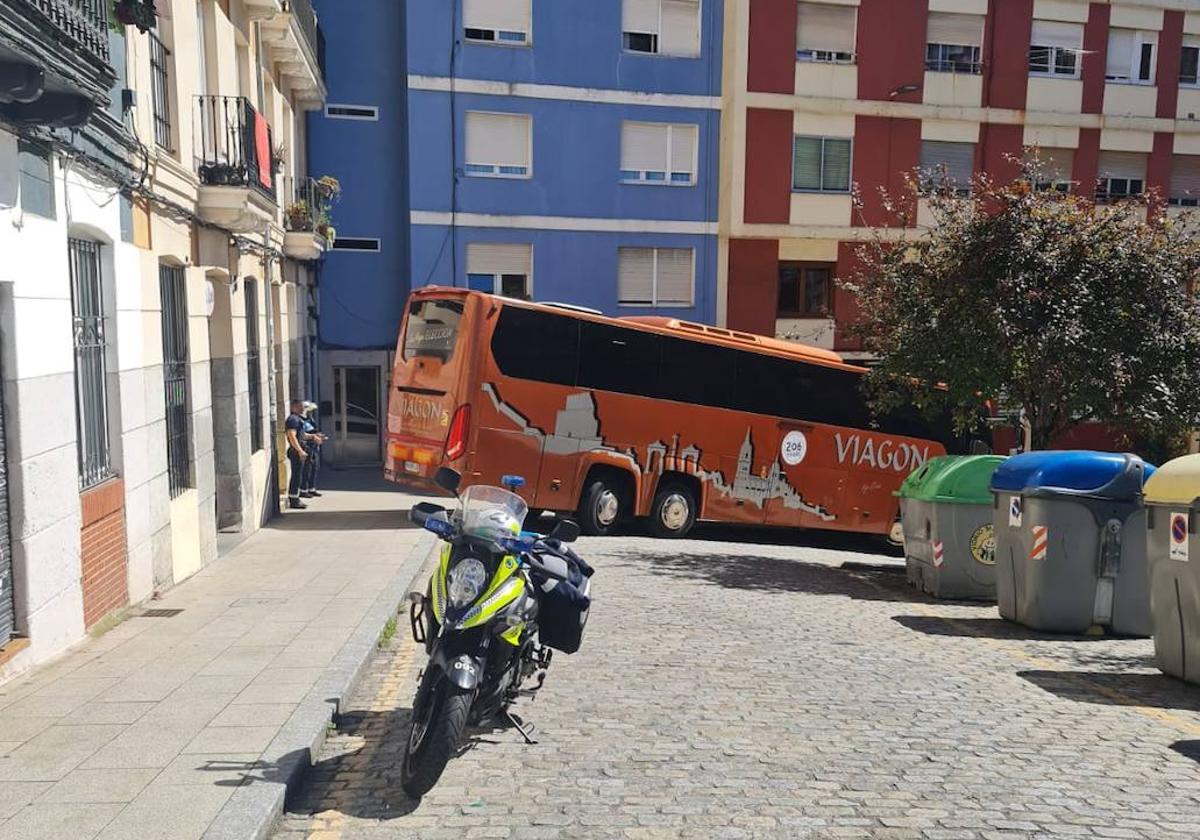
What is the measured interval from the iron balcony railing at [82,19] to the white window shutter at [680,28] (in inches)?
607

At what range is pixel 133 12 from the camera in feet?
25.0

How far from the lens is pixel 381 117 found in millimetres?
20984

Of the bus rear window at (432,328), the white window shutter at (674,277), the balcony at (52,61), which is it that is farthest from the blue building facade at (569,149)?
the balcony at (52,61)

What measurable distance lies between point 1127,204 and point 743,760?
9.46m

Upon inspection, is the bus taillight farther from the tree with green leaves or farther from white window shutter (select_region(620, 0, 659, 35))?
white window shutter (select_region(620, 0, 659, 35))

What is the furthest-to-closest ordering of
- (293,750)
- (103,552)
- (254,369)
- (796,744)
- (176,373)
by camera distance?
1. (254,369)
2. (176,373)
3. (103,552)
4. (796,744)
5. (293,750)

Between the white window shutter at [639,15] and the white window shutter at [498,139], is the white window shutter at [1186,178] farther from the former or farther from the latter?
the white window shutter at [498,139]

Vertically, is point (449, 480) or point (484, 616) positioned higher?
point (449, 480)

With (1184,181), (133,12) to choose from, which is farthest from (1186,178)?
(133,12)

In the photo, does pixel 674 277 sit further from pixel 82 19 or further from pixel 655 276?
pixel 82 19

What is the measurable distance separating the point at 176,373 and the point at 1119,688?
29.8 feet

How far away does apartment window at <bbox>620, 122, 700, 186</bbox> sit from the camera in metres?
21.1

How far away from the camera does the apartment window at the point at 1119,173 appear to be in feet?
75.6

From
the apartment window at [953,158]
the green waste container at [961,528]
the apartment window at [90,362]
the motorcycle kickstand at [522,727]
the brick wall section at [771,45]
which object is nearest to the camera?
the motorcycle kickstand at [522,727]
